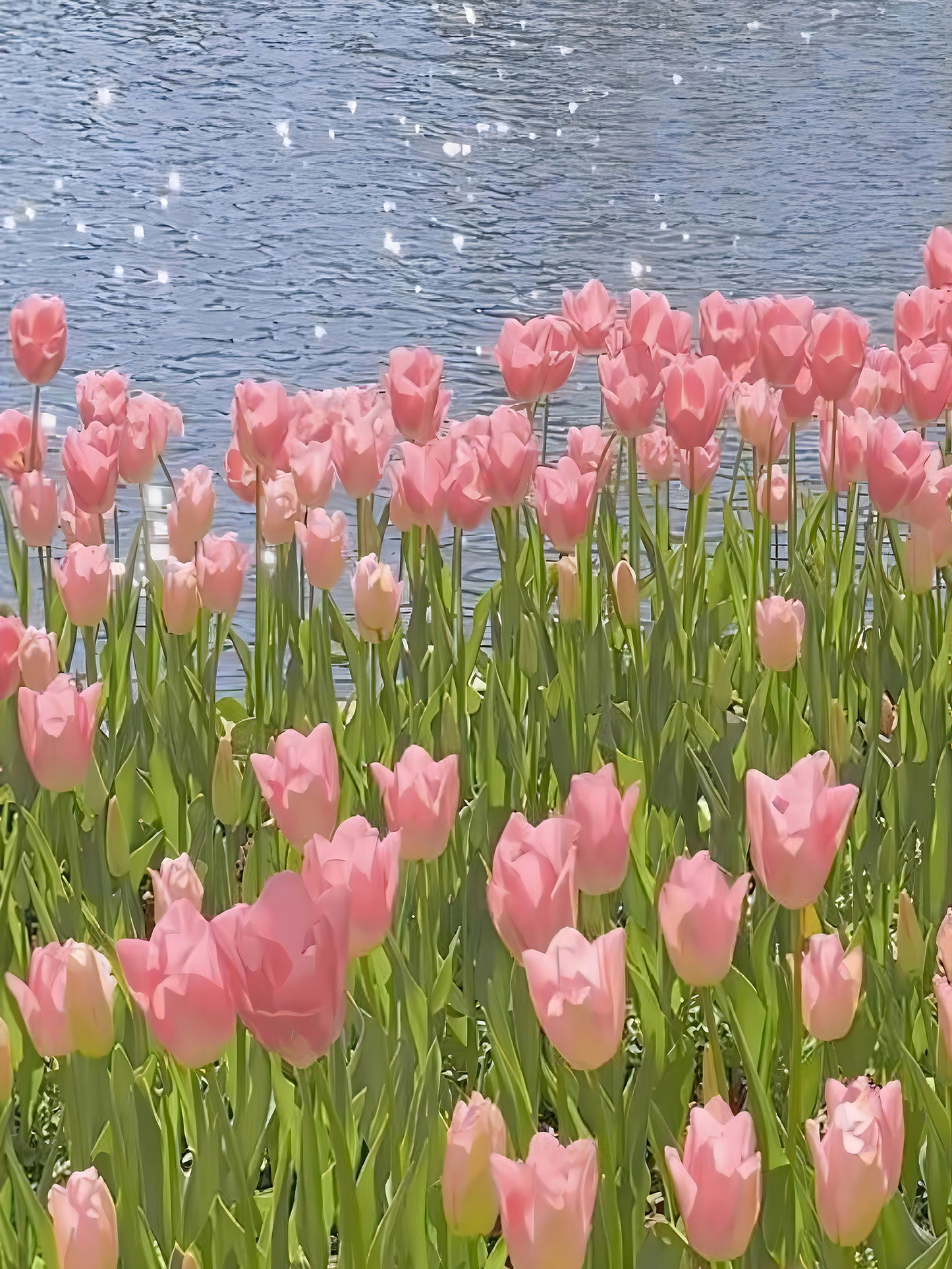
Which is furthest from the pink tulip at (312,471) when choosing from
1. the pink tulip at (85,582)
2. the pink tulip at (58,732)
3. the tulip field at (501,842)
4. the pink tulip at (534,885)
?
the pink tulip at (534,885)

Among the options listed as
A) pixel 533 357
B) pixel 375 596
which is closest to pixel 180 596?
pixel 375 596

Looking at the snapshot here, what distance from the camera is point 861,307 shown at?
196 inches

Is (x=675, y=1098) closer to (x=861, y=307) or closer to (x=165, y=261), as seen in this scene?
(x=861, y=307)

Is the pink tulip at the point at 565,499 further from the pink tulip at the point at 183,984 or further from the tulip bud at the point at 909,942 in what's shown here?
the pink tulip at the point at 183,984

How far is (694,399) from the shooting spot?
6.98 ft

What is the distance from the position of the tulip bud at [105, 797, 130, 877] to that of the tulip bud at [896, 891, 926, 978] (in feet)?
2.62

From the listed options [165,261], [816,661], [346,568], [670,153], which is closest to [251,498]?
[816,661]

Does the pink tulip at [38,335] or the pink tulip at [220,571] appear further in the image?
the pink tulip at [38,335]

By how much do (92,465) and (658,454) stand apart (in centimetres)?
80

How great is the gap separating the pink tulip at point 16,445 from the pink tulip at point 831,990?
145 centimetres

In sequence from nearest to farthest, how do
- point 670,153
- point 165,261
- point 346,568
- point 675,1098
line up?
1. point 675,1098
2. point 346,568
3. point 165,261
4. point 670,153

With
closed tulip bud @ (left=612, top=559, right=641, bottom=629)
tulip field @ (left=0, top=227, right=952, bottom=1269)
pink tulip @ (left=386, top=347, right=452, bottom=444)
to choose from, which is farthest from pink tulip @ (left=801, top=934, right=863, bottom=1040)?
pink tulip @ (left=386, top=347, right=452, bottom=444)

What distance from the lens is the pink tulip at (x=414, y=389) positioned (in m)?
2.17

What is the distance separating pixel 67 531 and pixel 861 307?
3.23 meters
